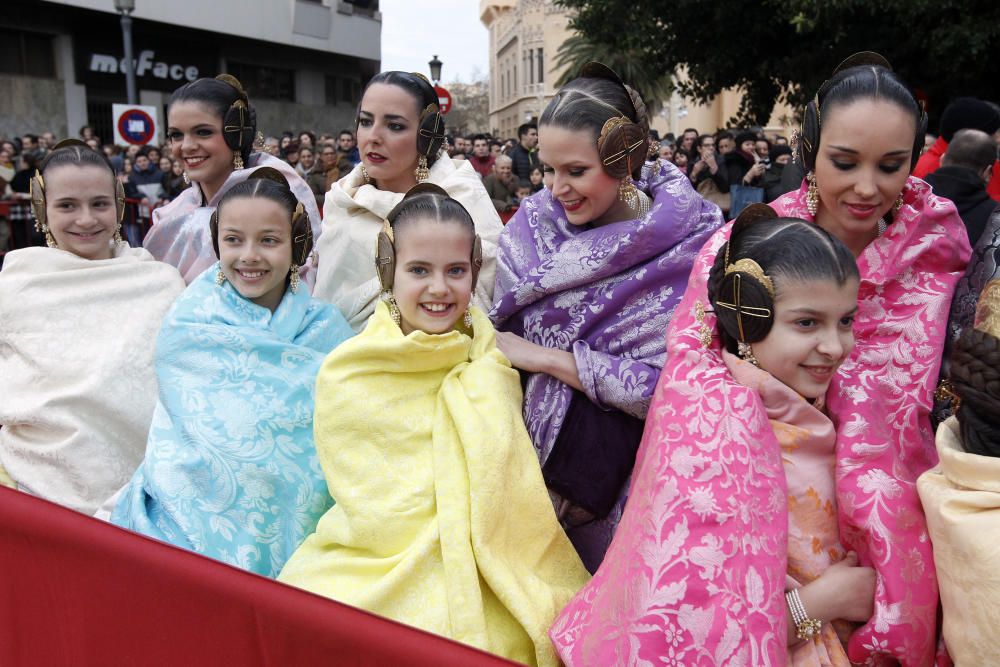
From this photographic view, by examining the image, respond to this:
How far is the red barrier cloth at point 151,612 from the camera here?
1.68m

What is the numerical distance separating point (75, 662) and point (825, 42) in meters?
14.7

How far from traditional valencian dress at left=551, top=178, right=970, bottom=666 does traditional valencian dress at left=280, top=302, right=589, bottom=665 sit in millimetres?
198

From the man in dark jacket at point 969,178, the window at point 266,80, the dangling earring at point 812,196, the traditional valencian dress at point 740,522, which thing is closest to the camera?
the traditional valencian dress at point 740,522

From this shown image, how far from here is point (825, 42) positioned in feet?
46.1

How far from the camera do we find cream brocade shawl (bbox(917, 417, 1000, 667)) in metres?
1.62

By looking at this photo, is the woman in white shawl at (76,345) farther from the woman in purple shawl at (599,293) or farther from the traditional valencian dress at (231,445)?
the woman in purple shawl at (599,293)

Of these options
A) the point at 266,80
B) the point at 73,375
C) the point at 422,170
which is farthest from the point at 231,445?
the point at 266,80

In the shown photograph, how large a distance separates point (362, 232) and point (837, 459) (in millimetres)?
2010

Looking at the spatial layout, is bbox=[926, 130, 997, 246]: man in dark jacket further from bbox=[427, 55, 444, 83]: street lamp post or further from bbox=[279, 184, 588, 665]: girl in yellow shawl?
bbox=[427, 55, 444, 83]: street lamp post

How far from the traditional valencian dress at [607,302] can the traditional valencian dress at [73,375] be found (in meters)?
1.50

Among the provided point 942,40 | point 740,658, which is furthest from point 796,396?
point 942,40

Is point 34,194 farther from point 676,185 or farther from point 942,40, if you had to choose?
point 942,40

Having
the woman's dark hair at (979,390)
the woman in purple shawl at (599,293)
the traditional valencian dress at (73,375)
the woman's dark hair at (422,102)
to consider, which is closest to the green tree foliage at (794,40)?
the woman's dark hair at (422,102)

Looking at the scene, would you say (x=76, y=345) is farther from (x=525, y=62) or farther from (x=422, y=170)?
(x=525, y=62)
